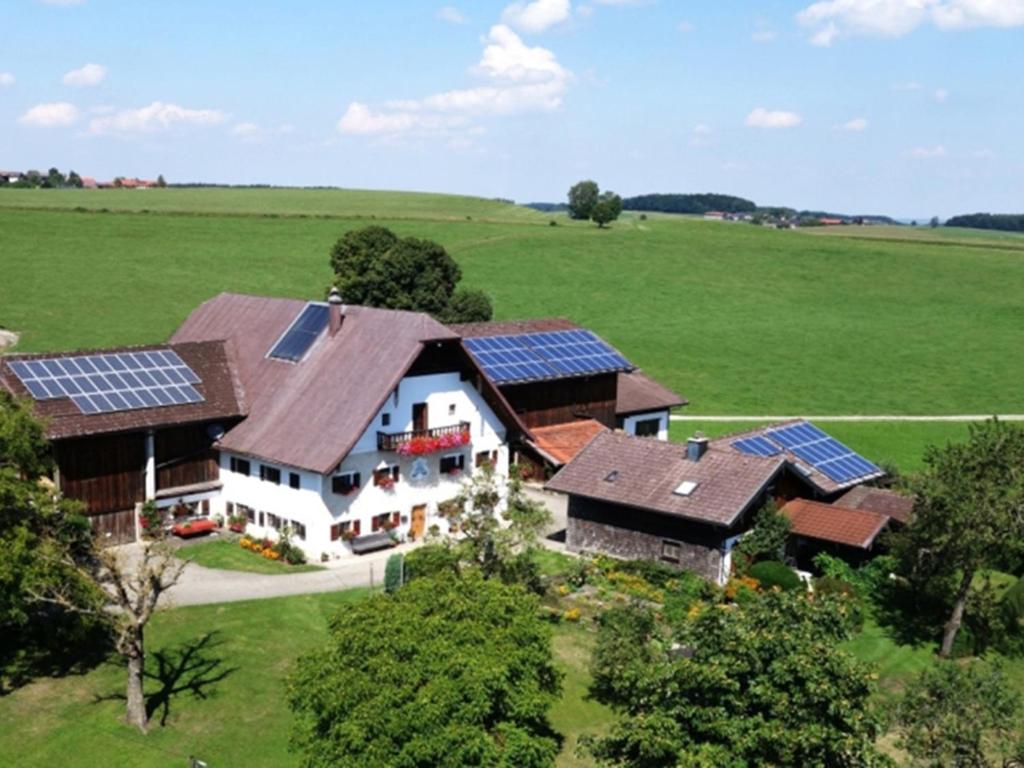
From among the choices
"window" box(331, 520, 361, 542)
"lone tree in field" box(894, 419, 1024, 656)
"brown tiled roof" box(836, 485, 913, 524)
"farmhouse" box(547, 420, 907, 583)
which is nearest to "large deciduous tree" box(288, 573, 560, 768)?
"farmhouse" box(547, 420, 907, 583)

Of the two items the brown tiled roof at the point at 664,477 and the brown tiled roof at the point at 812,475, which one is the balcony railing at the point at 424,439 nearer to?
the brown tiled roof at the point at 664,477

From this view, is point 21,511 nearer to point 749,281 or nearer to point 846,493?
point 846,493

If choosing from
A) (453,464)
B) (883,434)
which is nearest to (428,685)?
(453,464)

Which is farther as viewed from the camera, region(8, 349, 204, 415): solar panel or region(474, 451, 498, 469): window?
region(474, 451, 498, 469): window

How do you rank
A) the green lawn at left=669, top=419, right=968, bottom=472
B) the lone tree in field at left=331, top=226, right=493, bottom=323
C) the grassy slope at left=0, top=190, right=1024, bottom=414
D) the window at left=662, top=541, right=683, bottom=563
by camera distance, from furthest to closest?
the lone tree in field at left=331, top=226, right=493, bottom=323, the grassy slope at left=0, top=190, right=1024, bottom=414, the green lawn at left=669, top=419, right=968, bottom=472, the window at left=662, top=541, right=683, bottom=563

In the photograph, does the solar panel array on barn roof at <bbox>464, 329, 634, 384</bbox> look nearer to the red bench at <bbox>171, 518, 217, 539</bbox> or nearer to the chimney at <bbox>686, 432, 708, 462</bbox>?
the chimney at <bbox>686, 432, 708, 462</bbox>

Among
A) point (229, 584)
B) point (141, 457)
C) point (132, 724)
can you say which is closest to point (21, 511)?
point (132, 724)

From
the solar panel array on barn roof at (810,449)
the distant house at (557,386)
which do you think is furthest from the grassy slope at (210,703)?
the distant house at (557,386)
